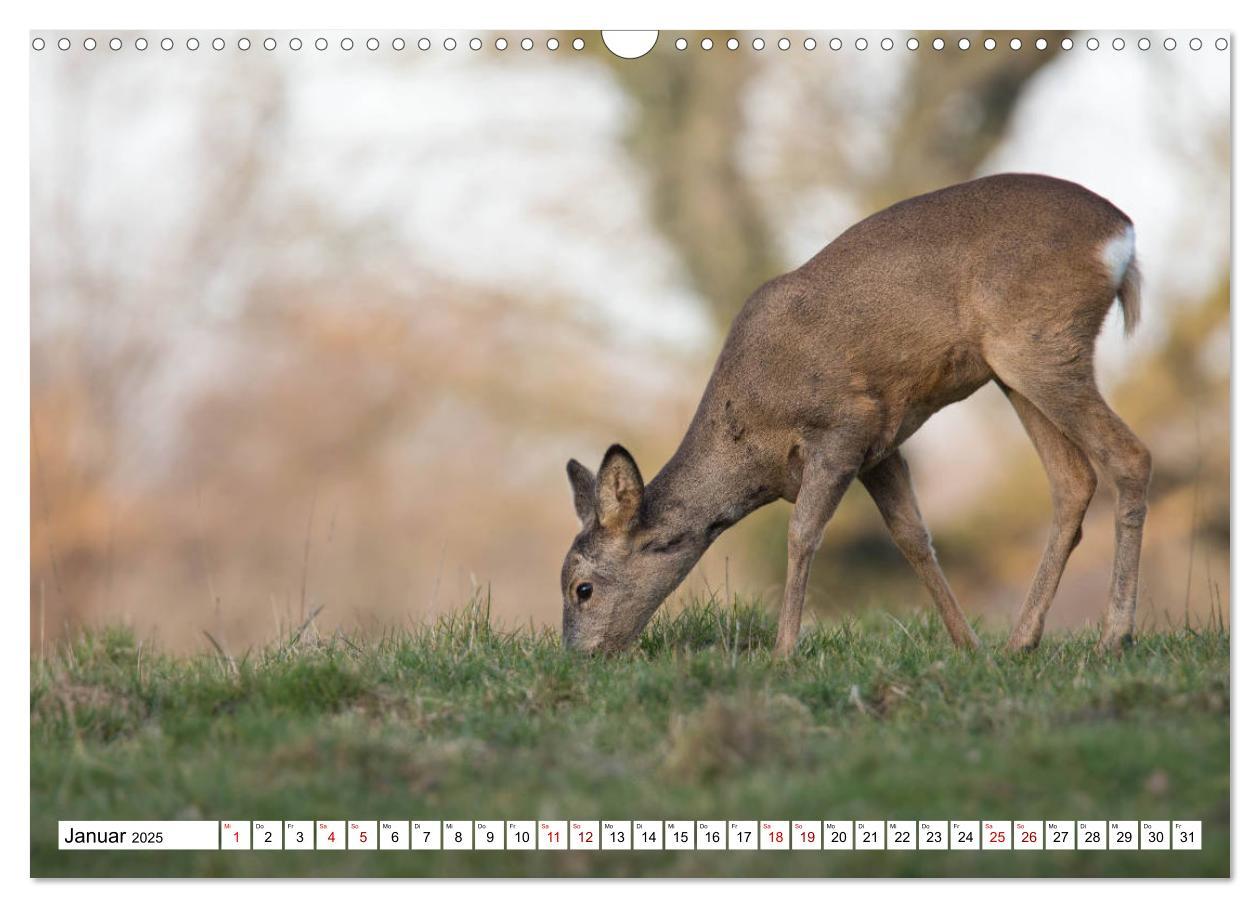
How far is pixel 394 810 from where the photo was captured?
16.4ft

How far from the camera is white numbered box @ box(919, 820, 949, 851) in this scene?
180 inches

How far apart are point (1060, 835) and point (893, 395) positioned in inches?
137

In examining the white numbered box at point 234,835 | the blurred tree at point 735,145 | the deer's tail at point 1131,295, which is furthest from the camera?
the blurred tree at point 735,145

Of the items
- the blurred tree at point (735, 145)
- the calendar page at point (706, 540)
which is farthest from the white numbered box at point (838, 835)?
the blurred tree at point (735, 145)

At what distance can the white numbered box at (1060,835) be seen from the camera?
458cm

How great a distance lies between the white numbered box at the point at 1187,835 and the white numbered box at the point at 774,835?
1127 mm

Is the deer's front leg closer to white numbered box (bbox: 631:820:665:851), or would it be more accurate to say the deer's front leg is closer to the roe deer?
the roe deer

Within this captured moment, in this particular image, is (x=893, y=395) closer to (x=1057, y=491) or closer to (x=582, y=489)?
(x=1057, y=491)

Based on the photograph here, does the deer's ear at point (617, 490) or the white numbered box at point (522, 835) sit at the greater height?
the deer's ear at point (617, 490)

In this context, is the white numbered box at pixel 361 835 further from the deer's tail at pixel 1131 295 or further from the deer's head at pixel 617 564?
the deer's tail at pixel 1131 295

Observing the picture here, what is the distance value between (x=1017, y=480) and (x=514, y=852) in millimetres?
9450

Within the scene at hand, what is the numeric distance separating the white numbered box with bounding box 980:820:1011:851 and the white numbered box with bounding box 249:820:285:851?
2.08m

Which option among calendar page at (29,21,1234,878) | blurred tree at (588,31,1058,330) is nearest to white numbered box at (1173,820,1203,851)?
calendar page at (29,21,1234,878)

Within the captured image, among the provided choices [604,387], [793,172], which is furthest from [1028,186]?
[604,387]
